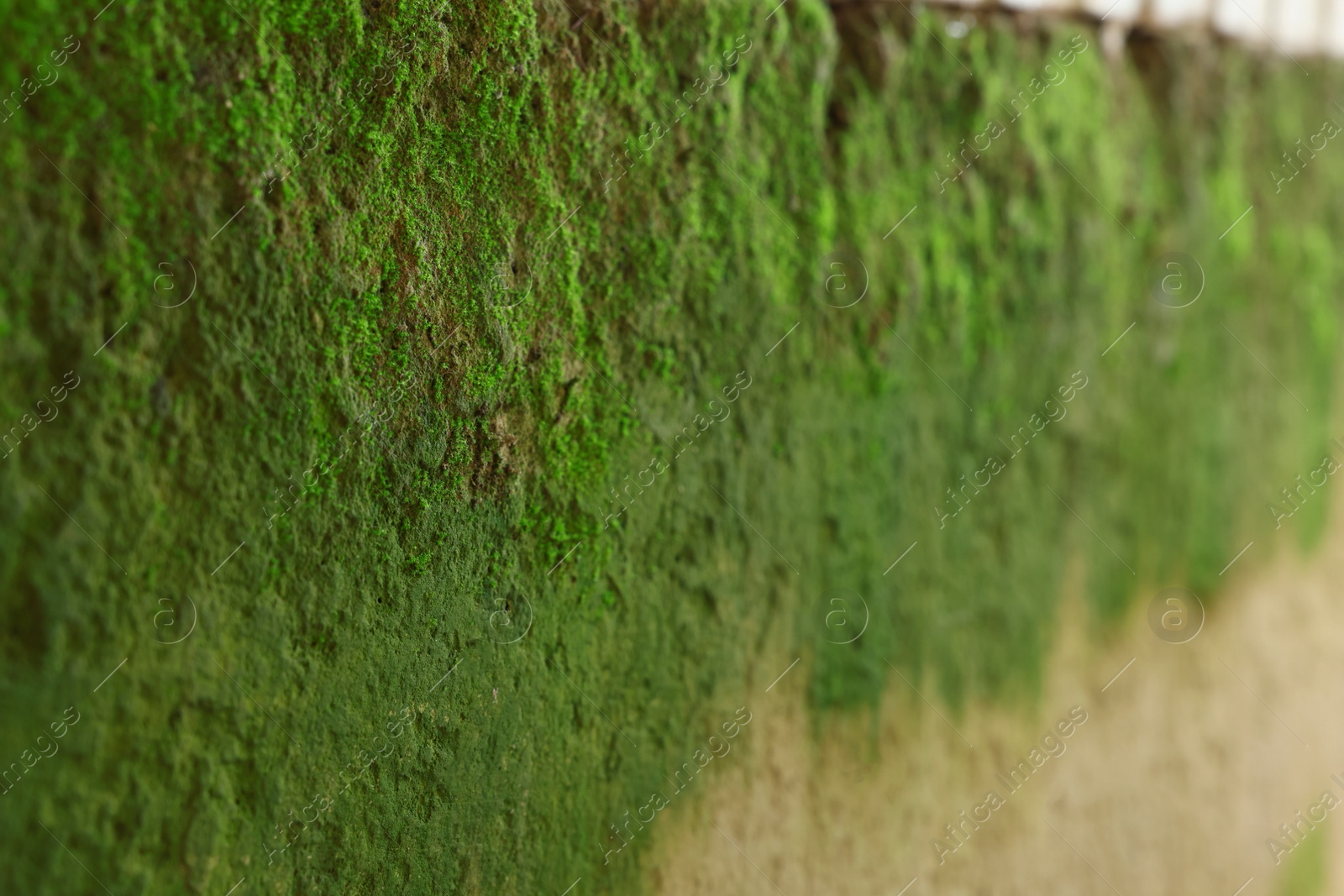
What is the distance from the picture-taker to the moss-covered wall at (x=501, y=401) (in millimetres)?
1477

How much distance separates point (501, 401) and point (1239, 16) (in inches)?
128

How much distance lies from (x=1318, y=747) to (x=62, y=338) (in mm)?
4837

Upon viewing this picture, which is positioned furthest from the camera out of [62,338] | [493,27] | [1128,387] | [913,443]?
[1128,387]

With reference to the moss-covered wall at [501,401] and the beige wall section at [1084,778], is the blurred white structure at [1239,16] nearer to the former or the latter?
the moss-covered wall at [501,401]

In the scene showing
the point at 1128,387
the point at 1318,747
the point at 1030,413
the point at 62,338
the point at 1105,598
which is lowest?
the point at 1318,747

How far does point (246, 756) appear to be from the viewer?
1.64 m

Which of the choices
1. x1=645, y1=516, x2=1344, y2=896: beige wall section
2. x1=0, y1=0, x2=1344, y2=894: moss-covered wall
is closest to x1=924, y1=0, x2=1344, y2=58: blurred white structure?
x1=0, y1=0, x2=1344, y2=894: moss-covered wall

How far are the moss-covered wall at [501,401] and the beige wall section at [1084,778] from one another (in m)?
0.17

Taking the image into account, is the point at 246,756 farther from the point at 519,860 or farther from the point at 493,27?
the point at 493,27

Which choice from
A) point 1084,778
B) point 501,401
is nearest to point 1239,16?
point 1084,778

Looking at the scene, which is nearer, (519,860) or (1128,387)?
(519,860)

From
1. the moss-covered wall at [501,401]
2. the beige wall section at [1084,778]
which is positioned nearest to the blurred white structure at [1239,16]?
the moss-covered wall at [501,401]

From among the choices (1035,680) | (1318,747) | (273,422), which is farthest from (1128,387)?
(273,422)

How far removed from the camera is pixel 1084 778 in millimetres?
3428
